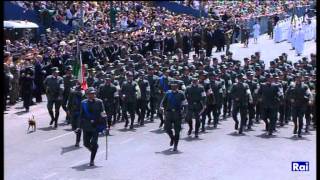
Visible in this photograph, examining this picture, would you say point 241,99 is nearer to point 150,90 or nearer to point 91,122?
point 150,90

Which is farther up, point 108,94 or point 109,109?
point 108,94

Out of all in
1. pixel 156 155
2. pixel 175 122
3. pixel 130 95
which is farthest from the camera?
pixel 130 95

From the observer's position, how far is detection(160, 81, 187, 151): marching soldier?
1933 centimetres

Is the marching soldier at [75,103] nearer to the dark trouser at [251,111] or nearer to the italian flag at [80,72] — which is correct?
the italian flag at [80,72]

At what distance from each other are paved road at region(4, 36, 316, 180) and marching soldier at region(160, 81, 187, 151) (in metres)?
0.44

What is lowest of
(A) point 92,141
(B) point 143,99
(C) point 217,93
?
(A) point 92,141

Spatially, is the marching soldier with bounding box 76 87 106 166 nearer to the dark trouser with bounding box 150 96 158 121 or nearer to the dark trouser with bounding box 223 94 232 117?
the dark trouser with bounding box 150 96 158 121

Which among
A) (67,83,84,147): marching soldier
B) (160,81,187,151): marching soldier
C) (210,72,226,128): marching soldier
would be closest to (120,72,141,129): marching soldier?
(67,83,84,147): marching soldier

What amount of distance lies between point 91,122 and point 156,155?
7.40ft

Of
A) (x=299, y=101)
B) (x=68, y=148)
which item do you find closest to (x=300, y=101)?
(x=299, y=101)

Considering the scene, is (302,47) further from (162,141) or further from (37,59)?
(162,141)

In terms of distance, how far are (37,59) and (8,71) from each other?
6.34ft

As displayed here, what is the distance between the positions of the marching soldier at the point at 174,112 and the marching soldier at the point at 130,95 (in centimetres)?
326

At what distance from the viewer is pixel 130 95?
75.3 feet
